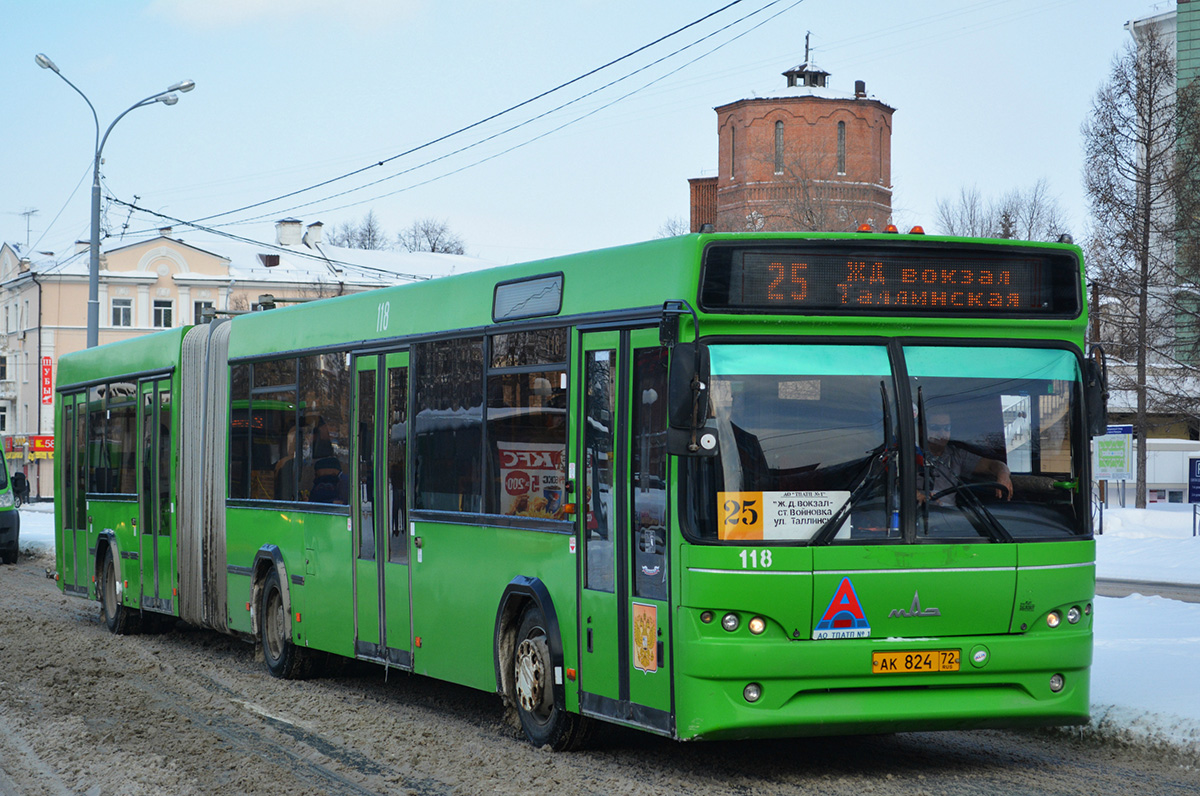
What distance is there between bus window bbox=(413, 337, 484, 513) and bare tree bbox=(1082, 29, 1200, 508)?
30.3 metres

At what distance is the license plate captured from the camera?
7418 millimetres

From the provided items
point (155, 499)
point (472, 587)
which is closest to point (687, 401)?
point (472, 587)

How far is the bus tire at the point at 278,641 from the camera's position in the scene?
12391mm

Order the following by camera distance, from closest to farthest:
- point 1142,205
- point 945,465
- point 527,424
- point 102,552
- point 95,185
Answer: point 945,465, point 527,424, point 102,552, point 95,185, point 1142,205

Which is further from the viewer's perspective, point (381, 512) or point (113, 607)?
point (113, 607)

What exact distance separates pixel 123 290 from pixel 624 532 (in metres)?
75.8

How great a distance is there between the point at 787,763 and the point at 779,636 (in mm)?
1208

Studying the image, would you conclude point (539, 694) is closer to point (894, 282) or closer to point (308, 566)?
point (894, 282)

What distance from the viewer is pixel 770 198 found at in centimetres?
7856

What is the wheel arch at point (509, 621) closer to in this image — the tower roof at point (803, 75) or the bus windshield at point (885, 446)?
the bus windshield at point (885, 446)


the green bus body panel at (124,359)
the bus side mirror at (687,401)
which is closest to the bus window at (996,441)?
the bus side mirror at (687,401)

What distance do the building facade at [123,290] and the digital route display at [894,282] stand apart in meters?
70.0

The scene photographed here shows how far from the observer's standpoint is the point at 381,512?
35.6 ft

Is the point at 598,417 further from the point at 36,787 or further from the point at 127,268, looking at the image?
the point at 127,268
